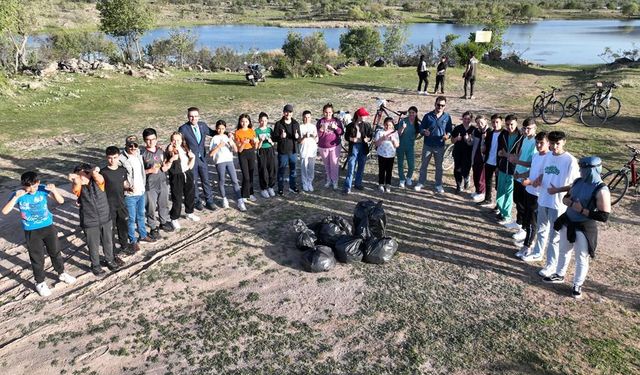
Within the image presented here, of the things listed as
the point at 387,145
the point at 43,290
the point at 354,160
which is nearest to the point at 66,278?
the point at 43,290

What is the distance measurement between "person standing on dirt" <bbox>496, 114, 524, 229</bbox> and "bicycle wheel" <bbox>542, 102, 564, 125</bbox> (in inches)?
300

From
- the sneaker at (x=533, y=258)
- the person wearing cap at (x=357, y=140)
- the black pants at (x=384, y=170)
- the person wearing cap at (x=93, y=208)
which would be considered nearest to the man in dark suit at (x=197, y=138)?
the person wearing cap at (x=93, y=208)

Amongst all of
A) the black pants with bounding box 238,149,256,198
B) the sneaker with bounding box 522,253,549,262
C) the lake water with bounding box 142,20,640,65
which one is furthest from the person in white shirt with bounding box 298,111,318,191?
the lake water with bounding box 142,20,640,65

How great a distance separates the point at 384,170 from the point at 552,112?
8500mm

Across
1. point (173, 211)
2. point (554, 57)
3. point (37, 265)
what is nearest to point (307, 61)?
point (173, 211)

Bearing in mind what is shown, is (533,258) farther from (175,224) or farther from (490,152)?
(175,224)

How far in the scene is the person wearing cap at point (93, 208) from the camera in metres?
5.42

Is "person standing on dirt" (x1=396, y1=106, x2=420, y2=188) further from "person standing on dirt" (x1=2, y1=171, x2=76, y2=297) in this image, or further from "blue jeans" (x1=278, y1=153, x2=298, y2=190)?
"person standing on dirt" (x1=2, y1=171, x2=76, y2=297)

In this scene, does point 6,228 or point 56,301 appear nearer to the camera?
point 56,301

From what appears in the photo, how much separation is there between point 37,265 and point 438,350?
4.51m

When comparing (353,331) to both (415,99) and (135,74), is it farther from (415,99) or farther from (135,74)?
(135,74)

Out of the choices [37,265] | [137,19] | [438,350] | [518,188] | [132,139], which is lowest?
[438,350]

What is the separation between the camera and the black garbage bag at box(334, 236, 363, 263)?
5895 mm

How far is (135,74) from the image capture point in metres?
19.1
